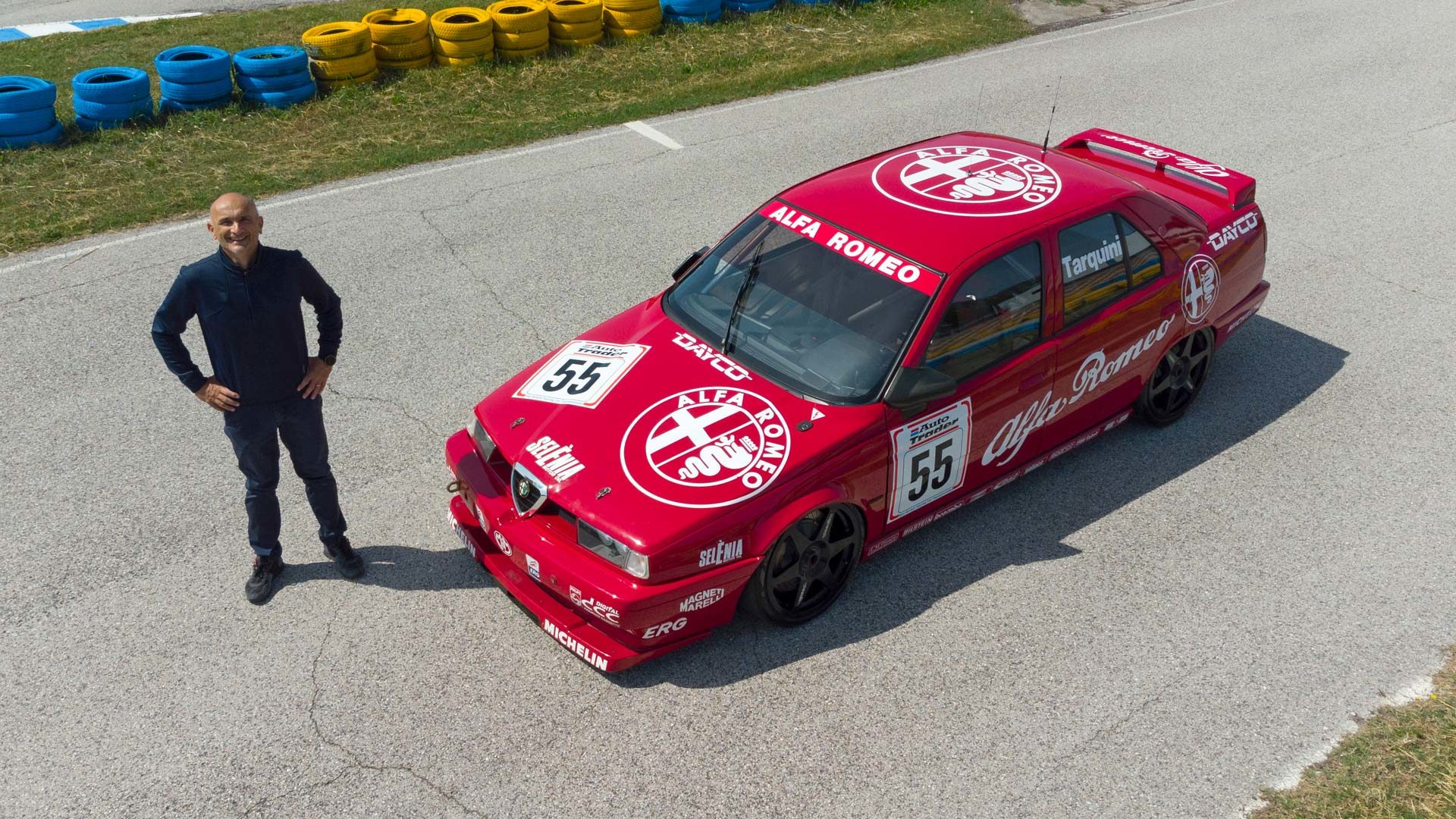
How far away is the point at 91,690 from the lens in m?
4.86

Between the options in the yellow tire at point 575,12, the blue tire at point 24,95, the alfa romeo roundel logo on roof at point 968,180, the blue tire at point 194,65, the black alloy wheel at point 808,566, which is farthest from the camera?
the yellow tire at point 575,12

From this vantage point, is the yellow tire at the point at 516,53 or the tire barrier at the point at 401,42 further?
the yellow tire at the point at 516,53

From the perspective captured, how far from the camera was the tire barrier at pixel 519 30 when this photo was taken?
12.6m

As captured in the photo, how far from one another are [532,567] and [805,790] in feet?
4.88

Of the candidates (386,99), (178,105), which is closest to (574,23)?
(386,99)

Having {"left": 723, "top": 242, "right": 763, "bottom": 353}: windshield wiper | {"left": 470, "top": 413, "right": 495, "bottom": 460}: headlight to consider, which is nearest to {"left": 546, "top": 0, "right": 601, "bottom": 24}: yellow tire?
{"left": 723, "top": 242, "right": 763, "bottom": 353}: windshield wiper

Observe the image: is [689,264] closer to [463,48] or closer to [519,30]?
[463,48]

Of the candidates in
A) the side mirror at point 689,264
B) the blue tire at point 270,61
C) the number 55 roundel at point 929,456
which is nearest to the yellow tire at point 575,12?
the blue tire at point 270,61

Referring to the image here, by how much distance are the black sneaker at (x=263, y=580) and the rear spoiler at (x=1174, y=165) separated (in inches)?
221

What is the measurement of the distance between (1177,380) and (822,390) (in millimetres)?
2670

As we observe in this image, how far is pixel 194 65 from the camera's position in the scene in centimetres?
1105

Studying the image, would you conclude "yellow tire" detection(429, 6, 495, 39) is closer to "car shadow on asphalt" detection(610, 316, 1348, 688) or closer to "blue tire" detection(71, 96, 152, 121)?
"blue tire" detection(71, 96, 152, 121)

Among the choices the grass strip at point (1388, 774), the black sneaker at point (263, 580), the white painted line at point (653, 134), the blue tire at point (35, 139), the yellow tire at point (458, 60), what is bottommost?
the grass strip at point (1388, 774)

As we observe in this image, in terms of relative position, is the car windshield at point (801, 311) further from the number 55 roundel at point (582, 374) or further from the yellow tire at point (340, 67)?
the yellow tire at point (340, 67)
